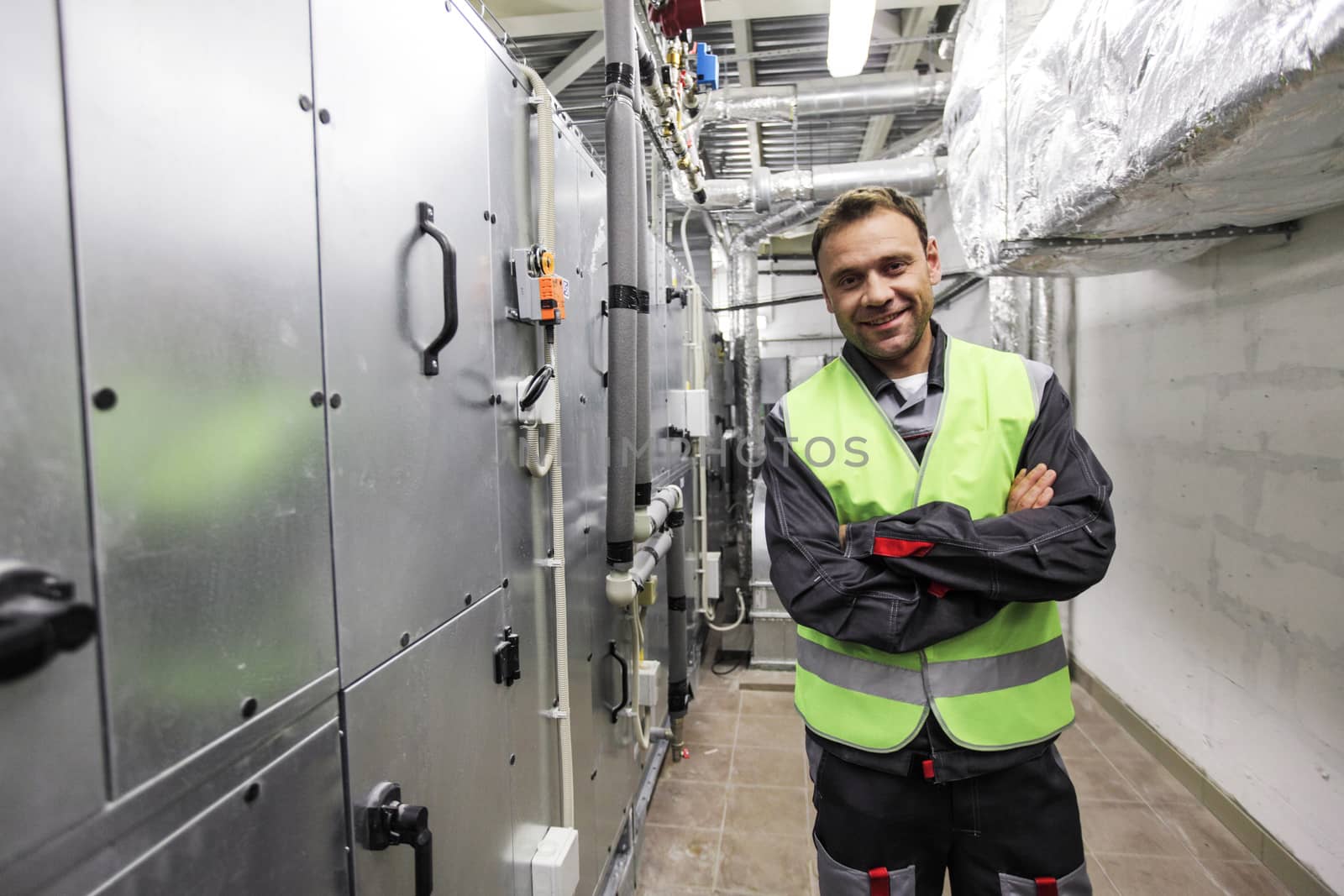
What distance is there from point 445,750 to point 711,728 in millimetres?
2223

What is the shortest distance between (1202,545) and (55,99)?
2985 mm

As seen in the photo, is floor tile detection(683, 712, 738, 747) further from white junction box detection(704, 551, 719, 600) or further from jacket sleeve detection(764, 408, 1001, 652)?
jacket sleeve detection(764, 408, 1001, 652)

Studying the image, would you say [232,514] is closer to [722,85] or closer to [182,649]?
[182,649]

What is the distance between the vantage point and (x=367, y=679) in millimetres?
769

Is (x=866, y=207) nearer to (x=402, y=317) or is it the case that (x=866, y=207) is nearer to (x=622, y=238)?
(x=622, y=238)

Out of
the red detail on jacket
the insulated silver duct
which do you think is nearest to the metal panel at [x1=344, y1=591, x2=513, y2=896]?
the red detail on jacket

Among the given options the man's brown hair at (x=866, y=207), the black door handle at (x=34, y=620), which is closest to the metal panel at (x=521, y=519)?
the man's brown hair at (x=866, y=207)

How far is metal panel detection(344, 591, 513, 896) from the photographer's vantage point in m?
0.77

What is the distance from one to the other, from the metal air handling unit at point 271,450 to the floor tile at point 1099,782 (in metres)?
2.02

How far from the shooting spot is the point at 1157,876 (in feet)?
6.25

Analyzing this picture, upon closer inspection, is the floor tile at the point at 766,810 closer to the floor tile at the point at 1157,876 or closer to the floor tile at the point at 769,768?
the floor tile at the point at 769,768

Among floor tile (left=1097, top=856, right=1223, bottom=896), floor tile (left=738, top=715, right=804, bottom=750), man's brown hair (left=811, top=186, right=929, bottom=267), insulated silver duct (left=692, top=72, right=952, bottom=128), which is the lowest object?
floor tile (left=738, top=715, right=804, bottom=750)

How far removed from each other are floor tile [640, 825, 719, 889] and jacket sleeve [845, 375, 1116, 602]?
1.49 metres

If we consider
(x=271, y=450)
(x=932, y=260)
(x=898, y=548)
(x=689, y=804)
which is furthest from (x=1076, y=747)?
(x=271, y=450)
